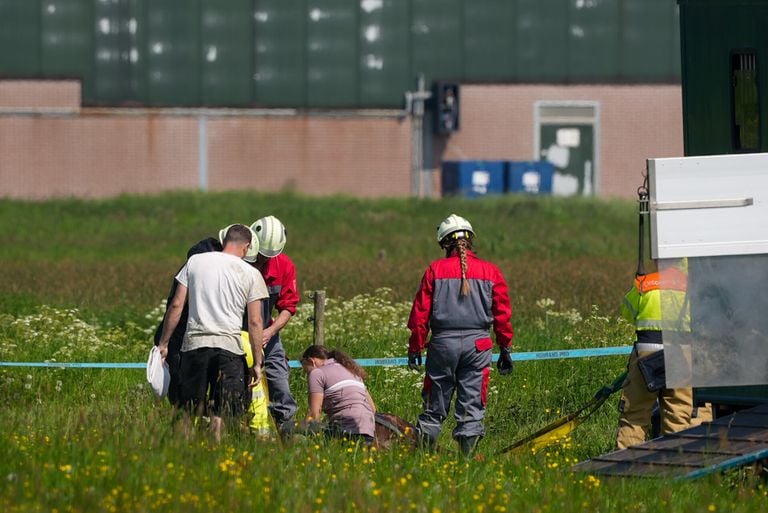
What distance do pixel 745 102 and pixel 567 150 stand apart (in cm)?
2984

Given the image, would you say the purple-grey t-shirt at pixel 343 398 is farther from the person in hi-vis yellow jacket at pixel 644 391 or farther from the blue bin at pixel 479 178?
the blue bin at pixel 479 178

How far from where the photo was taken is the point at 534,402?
12.7 meters

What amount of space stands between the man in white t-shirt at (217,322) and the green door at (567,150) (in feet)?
99.1

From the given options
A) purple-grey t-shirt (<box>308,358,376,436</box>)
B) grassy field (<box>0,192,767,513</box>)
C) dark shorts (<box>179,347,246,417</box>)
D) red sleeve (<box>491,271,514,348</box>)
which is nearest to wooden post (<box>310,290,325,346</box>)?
grassy field (<box>0,192,767,513</box>)

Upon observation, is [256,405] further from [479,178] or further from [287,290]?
[479,178]

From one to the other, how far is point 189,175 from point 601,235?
11.7 metres

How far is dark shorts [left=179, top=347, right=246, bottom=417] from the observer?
33.5 feet

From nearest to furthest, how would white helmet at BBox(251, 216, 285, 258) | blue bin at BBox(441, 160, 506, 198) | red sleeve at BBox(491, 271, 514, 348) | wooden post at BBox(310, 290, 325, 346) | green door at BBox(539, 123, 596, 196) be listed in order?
red sleeve at BBox(491, 271, 514, 348)
white helmet at BBox(251, 216, 285, 258)
wooden post at BBox(310, 290, 325, 346)
blue bin at BBox(441, 160, 506, 198)
green door at BBox(539, 123, 596, 196)

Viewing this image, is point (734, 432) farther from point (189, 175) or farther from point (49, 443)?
point (189, 175)

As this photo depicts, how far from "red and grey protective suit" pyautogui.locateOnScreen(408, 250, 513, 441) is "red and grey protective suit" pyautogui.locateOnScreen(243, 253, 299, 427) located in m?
1.42

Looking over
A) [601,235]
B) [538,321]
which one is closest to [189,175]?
[601,235]

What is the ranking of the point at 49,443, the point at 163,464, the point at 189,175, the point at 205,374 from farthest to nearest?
the point at 189,175, the point at 205,374, the point at 49,443, the point at 163,464

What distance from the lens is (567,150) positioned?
132 ft

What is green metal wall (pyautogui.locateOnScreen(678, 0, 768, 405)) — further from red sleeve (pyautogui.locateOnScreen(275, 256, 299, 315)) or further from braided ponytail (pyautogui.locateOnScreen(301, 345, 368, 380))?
red sleeve (pyautogui.locateOnScreen(275, 256, 299, 315))
